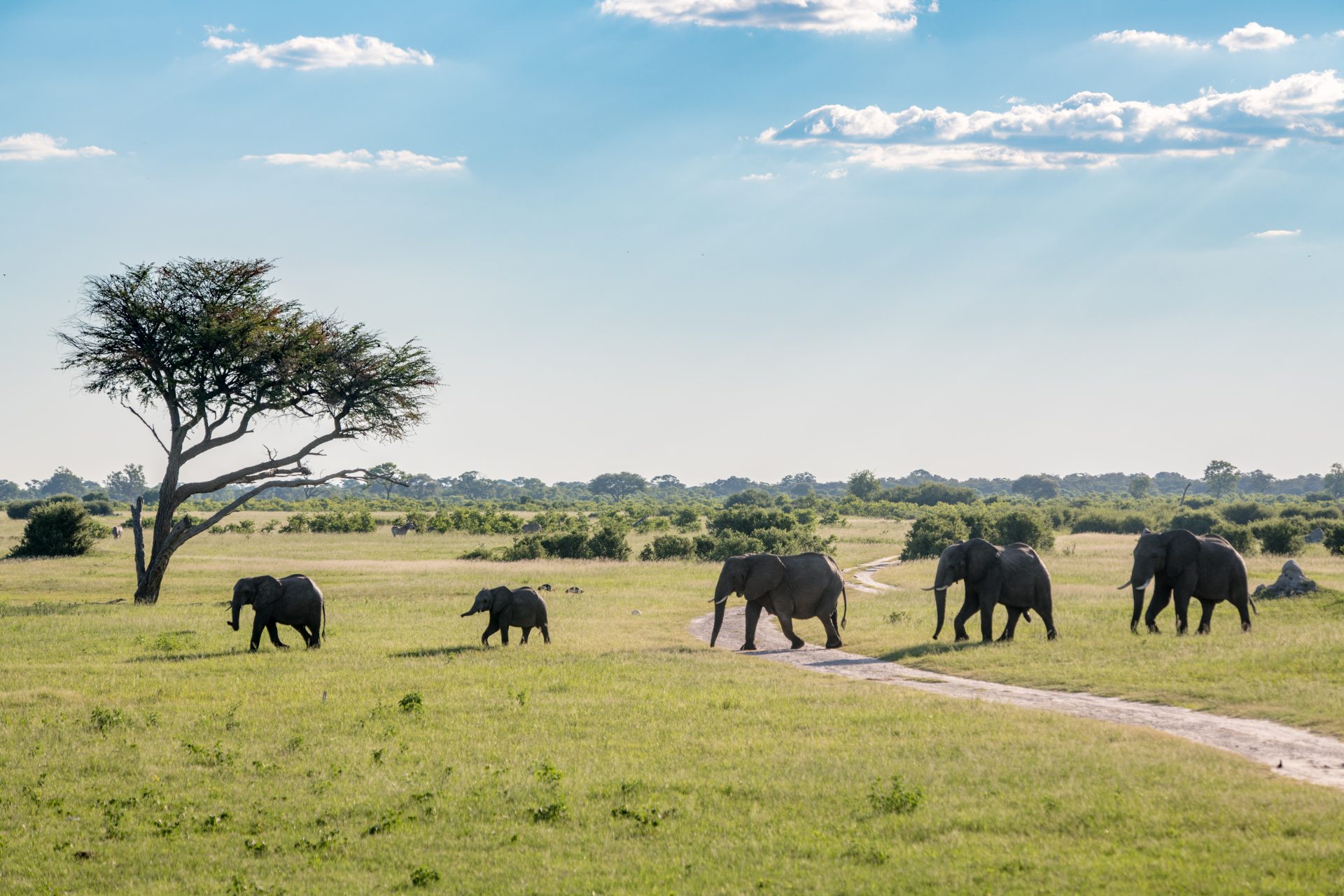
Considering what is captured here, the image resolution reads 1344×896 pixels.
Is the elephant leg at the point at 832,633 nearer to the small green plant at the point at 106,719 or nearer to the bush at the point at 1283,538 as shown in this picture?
the small green plant at the point at 106,719

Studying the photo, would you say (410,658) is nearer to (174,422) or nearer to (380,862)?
(380,862)

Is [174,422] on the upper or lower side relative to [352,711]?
upper

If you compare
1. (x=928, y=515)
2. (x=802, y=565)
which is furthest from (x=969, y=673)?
(x=928, y=515)

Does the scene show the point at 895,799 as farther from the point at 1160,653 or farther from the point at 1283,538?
the point at 1283,538

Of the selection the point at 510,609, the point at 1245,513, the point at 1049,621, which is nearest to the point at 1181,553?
the point at 1049,621

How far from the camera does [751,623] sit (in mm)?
27531

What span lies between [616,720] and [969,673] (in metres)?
8.62

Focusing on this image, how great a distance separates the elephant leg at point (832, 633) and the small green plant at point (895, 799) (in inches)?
582

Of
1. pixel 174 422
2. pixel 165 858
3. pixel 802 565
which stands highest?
pixel 174 422

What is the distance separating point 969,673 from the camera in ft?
74.6

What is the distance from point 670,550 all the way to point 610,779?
49.2m

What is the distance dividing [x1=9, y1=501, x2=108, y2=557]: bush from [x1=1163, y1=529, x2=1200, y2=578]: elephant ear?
50.2m

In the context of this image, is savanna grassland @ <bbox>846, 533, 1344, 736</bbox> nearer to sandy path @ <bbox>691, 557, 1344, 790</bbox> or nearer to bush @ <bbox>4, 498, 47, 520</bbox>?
sandy path @ <bbox>691, 557, 1344, 790</bbox>

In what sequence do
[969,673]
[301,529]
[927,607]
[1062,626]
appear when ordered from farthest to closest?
[301,529], [927,607], [1062,626], [969,673]
